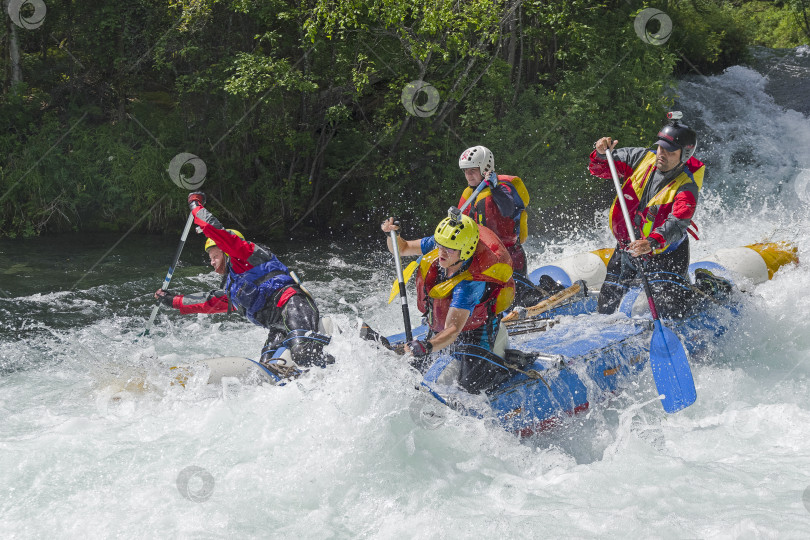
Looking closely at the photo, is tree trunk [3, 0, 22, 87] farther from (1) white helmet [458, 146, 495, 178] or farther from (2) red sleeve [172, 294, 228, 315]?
(1) white helmet [458, 146, 495, 178]

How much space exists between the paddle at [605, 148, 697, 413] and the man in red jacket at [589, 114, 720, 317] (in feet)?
1.01

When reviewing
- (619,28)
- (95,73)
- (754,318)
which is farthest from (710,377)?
(95,73)

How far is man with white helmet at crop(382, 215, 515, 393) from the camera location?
4410 millimetres

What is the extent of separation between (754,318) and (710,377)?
102 cm

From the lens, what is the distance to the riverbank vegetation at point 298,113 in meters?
11.5

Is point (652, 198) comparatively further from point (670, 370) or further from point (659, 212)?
point (670, 370)

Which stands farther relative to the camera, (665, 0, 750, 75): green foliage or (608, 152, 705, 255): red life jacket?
(665, 0, 750, 75): green foliage

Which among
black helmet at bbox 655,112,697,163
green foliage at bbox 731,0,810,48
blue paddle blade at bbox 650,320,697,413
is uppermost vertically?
green foliage at bbox 731,0,810,48

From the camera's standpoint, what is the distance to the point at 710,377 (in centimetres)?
628

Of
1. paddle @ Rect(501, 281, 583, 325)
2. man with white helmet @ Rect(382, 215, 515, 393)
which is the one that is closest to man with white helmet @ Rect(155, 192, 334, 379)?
man with white helmet @ Rect(382, 215, 515, 393)

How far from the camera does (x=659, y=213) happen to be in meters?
6.01

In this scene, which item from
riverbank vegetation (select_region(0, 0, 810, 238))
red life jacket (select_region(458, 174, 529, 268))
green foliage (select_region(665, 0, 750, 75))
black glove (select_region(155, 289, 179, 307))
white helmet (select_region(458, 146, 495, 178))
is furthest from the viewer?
green foliage (select_region(665, 0, 750, 75))

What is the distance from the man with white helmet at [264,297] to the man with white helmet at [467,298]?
0.83 metres

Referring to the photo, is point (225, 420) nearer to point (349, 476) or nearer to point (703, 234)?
point (349, 476)
